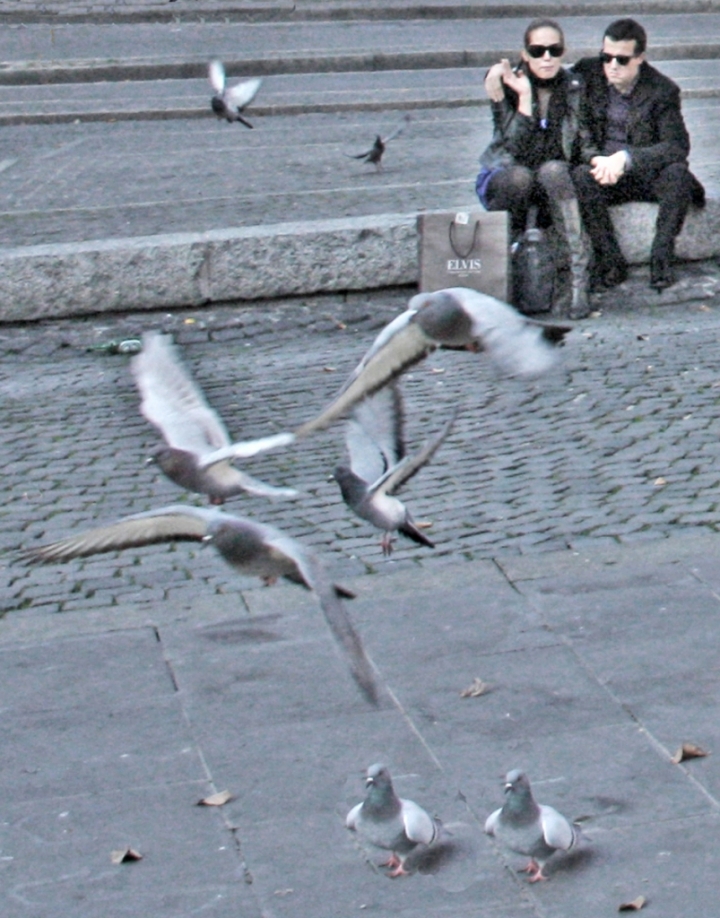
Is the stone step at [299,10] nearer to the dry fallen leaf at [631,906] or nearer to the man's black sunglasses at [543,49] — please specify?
the man's black sunglasses at [543,49]

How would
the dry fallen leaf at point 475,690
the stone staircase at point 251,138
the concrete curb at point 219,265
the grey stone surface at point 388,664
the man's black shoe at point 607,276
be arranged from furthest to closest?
the man's black shoe at point 607,276 < the stone staircase at point 251,138 < the concrete curb at point 219,265 < the dry fallen leaf at point 475,690 < the grey stone surface at point 388,664

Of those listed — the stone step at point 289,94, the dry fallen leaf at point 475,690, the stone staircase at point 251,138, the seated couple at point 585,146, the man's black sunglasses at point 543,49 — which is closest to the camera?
the dry fallen leaf at point 475,690

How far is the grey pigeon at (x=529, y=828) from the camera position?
3680mm

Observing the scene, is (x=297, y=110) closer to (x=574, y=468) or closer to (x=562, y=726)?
(x=574, y=468)

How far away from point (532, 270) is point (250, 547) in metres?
5.90

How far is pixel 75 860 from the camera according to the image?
390 centimetres

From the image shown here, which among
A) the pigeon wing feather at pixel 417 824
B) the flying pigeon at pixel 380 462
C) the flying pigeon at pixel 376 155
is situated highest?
the flying pigeon at pixel 380 462

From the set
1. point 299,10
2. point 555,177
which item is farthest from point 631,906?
point 299,10

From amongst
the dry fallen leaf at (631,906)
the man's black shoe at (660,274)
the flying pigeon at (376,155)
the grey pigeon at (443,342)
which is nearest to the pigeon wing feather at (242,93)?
the flying pigeon at (376,155)

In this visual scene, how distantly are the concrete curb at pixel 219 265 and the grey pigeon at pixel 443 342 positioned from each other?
611 centimetres

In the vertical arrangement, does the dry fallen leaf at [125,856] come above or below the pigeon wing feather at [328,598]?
below

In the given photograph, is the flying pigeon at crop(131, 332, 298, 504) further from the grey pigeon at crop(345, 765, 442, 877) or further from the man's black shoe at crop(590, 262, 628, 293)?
the man's black shoe at crop(590, 262, 628, 293)

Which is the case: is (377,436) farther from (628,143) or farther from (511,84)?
(628,143)

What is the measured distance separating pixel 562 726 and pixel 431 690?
43 centimetres
